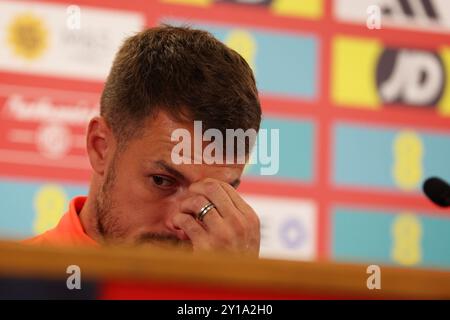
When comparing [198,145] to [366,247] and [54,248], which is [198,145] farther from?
[366,247]

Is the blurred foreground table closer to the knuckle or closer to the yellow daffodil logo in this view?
the knuckle

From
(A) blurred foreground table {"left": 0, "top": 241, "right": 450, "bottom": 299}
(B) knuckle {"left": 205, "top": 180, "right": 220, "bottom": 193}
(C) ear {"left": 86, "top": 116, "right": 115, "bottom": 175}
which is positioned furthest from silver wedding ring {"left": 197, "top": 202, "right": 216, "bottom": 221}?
(A) blurred foreground table {"left": 0, "top": 241, "right": 450, "bottom": 299}

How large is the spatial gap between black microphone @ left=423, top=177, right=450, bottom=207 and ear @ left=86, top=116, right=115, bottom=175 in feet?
1.83

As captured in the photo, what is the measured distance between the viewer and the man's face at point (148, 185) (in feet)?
4.54

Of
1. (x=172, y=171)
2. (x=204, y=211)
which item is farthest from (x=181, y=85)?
(x=204, y=211)

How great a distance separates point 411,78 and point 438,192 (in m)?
1.08

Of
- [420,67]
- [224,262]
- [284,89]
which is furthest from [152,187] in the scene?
[420,67]

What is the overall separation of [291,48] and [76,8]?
0.58 m

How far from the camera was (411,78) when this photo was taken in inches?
91.3

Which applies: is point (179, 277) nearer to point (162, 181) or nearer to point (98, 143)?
point (162, 181)

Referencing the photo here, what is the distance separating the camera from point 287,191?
218cm

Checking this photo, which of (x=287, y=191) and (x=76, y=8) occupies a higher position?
(x=76, y=8)

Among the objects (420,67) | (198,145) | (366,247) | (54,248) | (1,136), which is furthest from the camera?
(420,67)

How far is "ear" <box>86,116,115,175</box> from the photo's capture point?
149cm
